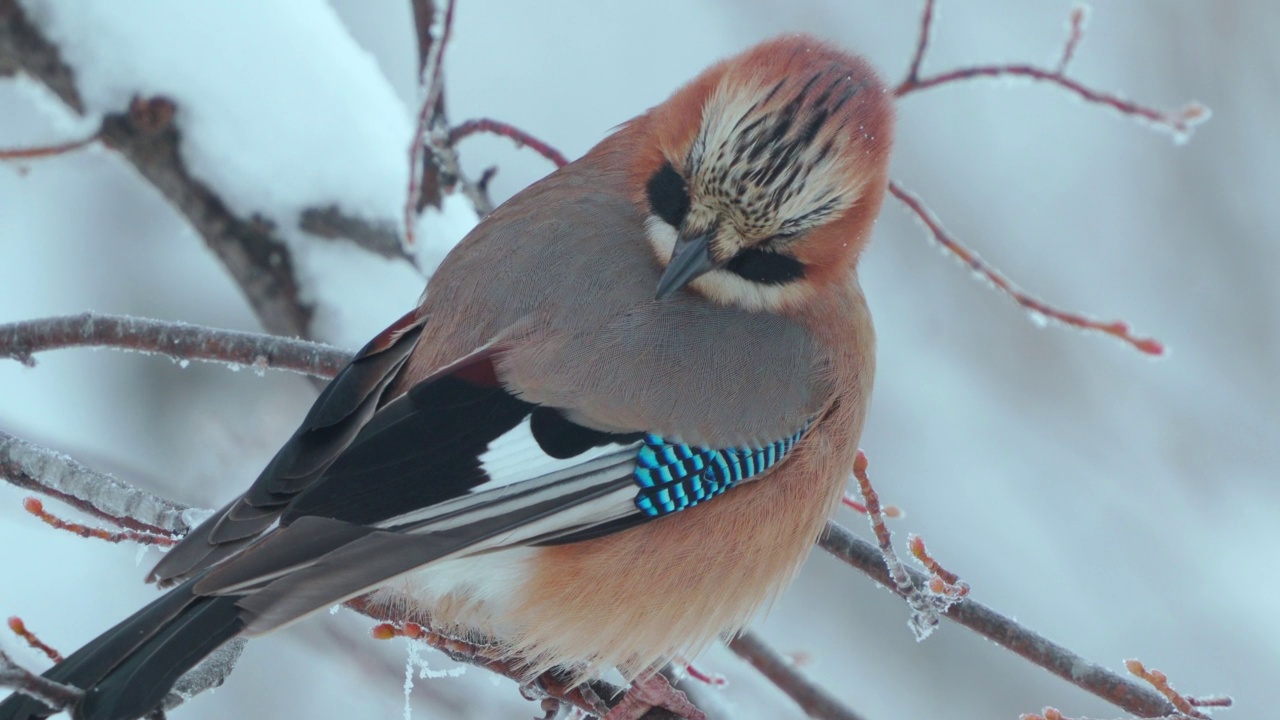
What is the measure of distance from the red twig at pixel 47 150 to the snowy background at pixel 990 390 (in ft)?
5.51

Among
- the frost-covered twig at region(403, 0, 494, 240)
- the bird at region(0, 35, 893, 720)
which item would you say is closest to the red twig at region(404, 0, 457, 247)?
the frost-covered twig at region(403, 0, 494, 240)

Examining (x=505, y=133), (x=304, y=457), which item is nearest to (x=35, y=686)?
(x=304, y=457)

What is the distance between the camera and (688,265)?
2760 millimetres

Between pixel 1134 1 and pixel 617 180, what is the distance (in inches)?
232

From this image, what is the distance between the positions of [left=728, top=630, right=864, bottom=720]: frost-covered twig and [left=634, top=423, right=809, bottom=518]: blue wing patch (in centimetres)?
53

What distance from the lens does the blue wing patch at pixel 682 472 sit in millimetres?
2674

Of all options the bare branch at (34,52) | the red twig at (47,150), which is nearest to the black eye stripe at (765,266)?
the red twig at (47,150)

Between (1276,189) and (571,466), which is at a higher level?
(571,466)

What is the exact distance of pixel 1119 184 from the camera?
27.4 feet

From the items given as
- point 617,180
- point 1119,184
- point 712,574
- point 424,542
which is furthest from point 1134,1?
point 424,542

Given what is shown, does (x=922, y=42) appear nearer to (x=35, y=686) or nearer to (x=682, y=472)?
(x=682, y=472)

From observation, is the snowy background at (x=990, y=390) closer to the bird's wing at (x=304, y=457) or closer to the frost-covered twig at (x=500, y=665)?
the frost-covered twig at (x=500, y=665)

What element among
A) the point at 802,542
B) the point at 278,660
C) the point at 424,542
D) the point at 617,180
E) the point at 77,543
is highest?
the point at 77,543

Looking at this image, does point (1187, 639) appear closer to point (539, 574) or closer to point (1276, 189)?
point (1276, 189)
